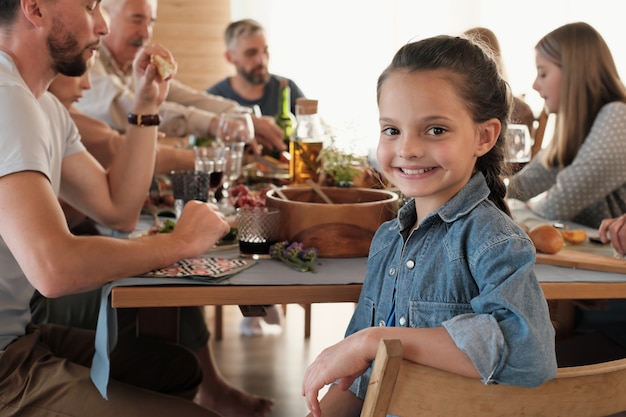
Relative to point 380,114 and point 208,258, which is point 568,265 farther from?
point 208,258

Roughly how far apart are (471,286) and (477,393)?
0.31 meters

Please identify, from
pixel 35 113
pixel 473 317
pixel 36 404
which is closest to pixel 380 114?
pixel 473 317

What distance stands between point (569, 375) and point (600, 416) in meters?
0.08

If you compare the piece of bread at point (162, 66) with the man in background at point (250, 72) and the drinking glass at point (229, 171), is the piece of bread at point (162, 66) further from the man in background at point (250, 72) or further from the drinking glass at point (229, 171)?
the man in background at point (250, 72)

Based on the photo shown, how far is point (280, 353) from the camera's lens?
3.44m

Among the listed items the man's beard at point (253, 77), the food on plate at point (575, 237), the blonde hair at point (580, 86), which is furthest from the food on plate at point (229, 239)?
the man's beard at point (253, 77)

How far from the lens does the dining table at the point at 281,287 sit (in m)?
1.47

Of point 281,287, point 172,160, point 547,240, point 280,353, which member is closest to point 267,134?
point 172,160

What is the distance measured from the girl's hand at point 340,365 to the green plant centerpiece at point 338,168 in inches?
36.2

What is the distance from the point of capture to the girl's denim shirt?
111 cm

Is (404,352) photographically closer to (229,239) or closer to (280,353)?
(229,239)

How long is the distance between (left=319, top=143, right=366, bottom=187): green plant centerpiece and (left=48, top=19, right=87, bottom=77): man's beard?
0.66m

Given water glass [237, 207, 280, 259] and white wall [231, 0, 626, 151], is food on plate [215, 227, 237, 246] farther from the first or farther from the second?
white wall [231, 0, 626, 151]

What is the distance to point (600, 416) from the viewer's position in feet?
3.41
